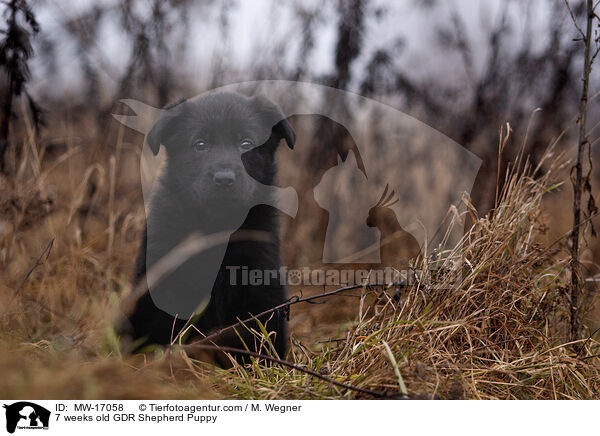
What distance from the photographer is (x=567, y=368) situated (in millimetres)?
1508

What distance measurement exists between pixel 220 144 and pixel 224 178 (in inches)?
12.0

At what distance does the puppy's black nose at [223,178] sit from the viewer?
2047 mm

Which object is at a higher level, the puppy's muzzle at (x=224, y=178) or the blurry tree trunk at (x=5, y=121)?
the blurry tree trunk at (x=5, y=121)

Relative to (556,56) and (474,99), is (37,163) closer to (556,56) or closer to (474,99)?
(474,99)

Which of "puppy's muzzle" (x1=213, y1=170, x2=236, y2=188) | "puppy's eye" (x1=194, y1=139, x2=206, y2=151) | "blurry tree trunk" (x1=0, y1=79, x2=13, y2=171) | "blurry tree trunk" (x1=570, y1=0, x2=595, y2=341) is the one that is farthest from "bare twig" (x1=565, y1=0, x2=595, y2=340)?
"blurry tree trunk" (x1=0, y1=79, x2=13, y2=171)

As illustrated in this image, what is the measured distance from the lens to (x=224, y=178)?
2.05 meters

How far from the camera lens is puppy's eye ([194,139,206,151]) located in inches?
89.2

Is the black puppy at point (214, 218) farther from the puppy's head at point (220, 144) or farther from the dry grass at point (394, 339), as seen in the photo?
the dry grass at point (394, 339)

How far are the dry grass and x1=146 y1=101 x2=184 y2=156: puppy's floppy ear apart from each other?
30.9 inches

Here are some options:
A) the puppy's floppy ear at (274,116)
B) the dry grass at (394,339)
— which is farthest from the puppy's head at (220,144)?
the dry grass at (394,339)

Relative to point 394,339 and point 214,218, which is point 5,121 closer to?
point 214,218
